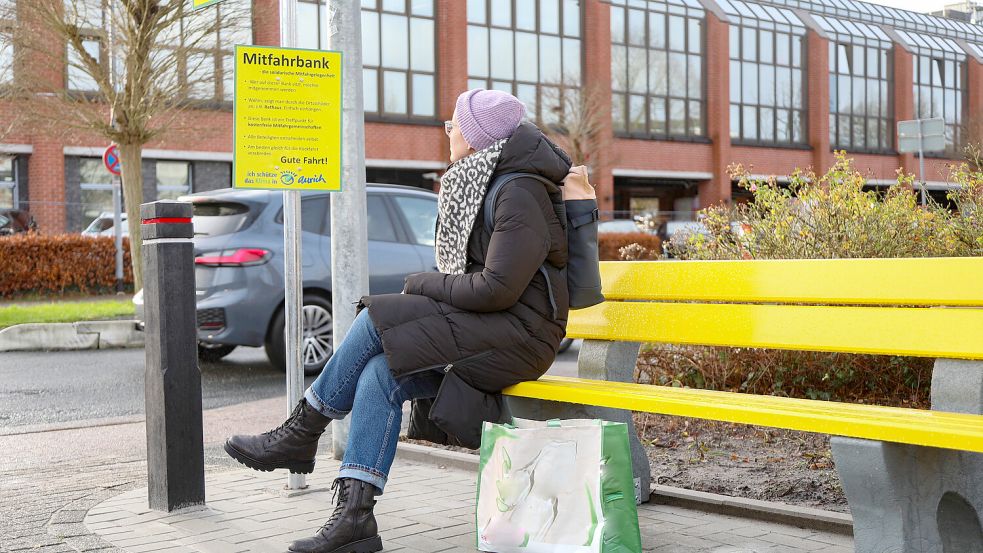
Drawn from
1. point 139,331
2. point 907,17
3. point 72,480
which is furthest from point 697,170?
point 72,480

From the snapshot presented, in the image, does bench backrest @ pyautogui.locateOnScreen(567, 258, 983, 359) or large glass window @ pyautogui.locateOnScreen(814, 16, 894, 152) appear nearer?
bench backrest @ pyautogui.locateOnScreen(567, 258, 983, 359)

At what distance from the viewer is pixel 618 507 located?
3463mm

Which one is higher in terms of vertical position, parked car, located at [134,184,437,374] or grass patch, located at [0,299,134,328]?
parked car, located at [134,184,437,374]

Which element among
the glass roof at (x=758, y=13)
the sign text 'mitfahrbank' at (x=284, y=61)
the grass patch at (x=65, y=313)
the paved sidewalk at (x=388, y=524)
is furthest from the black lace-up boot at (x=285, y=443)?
the glass roof at (x=758, y=13)

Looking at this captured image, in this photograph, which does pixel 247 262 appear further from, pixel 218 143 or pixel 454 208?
pixel 218 143

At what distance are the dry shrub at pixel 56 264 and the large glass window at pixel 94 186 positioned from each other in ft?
32.2

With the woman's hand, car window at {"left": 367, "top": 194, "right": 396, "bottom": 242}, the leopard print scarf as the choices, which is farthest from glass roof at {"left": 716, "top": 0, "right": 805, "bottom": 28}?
the leopard print scarf

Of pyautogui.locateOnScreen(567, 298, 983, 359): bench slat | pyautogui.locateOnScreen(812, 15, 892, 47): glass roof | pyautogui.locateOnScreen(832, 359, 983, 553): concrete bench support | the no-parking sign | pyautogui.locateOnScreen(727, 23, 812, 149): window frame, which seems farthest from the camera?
pyautogui.locateOnScreen(812, 15, 892, 47): glass roof

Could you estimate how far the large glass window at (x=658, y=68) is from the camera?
1492 inches

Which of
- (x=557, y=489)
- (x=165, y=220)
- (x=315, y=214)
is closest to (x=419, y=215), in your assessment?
(x=315, y=214)

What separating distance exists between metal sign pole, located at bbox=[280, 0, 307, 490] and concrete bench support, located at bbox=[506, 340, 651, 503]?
44.6 inches

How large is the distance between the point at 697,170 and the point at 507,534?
37933 millimetres

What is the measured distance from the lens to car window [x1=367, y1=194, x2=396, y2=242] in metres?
9.62

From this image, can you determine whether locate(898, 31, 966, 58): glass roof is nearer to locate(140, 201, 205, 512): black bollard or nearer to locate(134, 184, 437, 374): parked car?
locate(134, 184, 437, 374): parked car
